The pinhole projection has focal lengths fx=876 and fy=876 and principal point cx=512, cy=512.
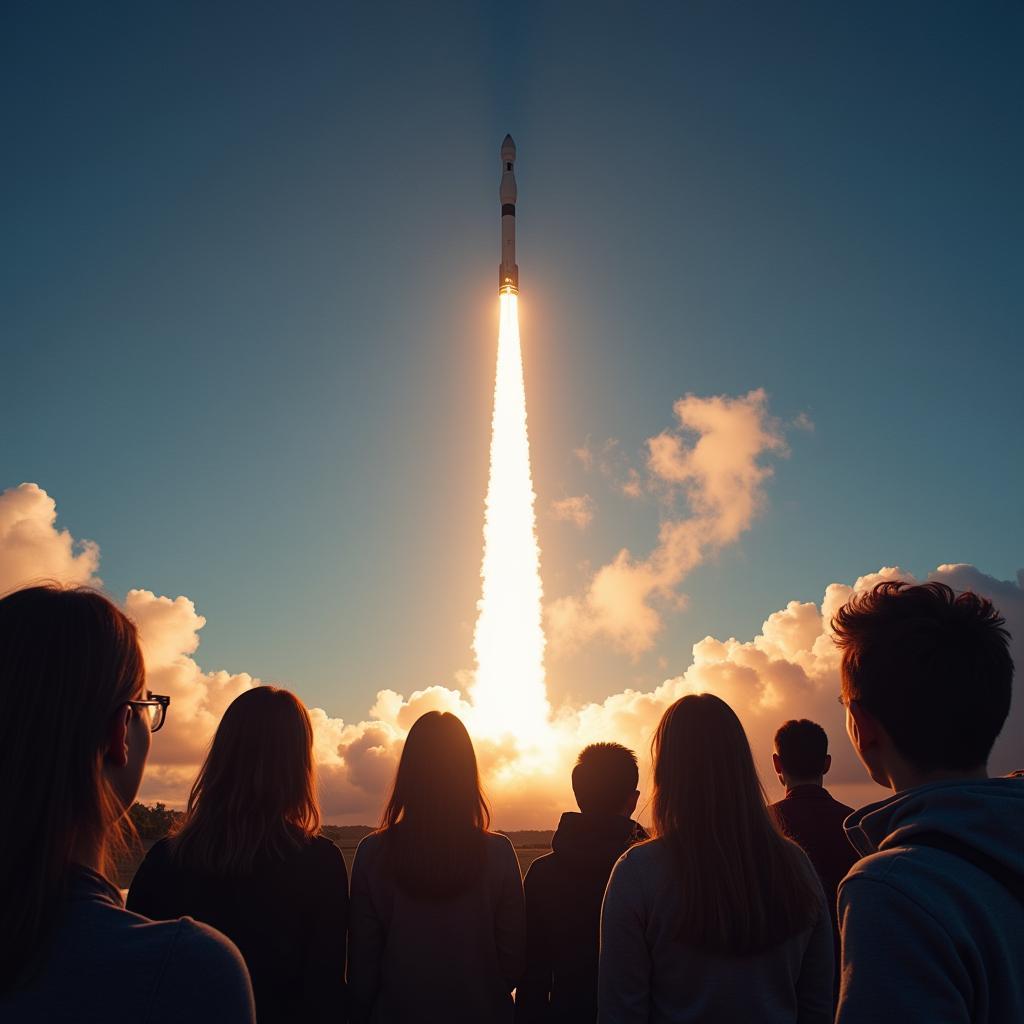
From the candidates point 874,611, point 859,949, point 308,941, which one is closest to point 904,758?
point 874,611

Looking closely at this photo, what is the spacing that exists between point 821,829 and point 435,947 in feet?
10.1

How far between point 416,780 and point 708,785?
2.05 meters

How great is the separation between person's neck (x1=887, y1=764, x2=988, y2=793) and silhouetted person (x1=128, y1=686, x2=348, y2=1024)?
12.4 ft

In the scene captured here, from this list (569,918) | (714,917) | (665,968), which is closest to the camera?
(714,917)

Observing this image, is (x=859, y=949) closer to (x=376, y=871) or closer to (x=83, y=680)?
(x=83, y=680)

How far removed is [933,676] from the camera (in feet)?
9.48

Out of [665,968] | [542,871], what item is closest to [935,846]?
[665,968]

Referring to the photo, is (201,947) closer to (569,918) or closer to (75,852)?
(75,852)

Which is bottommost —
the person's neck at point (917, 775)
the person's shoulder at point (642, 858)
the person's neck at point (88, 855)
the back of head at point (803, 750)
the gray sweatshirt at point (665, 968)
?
the gray sweatshirt at point (665, 968)

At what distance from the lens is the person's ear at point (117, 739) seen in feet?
7.98

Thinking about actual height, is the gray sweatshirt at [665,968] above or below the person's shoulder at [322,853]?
below

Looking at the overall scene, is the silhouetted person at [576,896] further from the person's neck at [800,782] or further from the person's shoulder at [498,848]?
the person's neck at [800,782]

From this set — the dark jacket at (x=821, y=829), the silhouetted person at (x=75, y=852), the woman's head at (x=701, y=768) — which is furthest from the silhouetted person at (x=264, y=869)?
the dark jacket at (x=821, y=829)

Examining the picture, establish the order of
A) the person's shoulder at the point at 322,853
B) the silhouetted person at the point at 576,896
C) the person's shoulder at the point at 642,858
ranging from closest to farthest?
1. the person's shoulder at the point at 642,858
2. the person's shoulder at the point at 322,853
3. the silhouetted person at the point at 576,896
